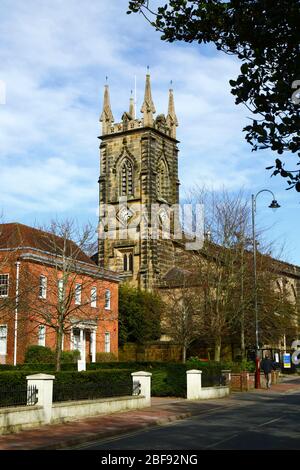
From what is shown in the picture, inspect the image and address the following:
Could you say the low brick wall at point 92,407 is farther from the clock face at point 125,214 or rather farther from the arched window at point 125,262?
the clock face at point 125,214

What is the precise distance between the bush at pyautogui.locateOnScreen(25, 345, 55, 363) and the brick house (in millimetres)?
946

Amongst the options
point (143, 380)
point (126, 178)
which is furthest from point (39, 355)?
point (126, 178)

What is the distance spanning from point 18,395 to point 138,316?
41.6 meters

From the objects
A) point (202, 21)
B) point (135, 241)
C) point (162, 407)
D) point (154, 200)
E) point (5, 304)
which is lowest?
point (162, 407)

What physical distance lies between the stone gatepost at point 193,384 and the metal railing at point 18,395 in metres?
11.1

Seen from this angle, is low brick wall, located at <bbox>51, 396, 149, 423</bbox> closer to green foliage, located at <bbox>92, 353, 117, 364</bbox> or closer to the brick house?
the brick house

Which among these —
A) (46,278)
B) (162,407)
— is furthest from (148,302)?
(162,407)

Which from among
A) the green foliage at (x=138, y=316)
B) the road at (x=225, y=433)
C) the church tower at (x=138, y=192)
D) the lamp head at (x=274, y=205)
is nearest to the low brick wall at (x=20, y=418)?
the road at (x=225, y=433)

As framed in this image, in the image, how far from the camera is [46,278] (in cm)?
4062

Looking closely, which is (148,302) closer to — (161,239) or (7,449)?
(161,239)

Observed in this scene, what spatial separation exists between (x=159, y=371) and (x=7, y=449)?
16.6m

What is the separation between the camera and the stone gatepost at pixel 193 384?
27.4m

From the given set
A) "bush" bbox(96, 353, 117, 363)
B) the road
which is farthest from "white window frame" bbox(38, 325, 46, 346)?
the road

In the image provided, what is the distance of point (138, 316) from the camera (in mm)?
58469
